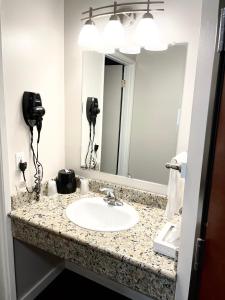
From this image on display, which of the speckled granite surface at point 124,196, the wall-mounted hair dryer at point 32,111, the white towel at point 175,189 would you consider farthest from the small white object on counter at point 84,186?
the white towel at point 175,189

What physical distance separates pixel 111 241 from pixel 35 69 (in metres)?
1.11

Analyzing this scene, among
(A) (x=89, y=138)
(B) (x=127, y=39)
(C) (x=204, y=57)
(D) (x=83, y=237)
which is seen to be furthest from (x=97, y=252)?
(B) (x=127, y=39)

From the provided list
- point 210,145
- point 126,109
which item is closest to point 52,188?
point 126,109

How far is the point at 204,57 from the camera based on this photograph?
2.31ft

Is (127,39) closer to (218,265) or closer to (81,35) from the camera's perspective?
(81,35)

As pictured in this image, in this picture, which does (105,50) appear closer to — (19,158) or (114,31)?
(114,31)

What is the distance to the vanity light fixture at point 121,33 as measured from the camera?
130cm

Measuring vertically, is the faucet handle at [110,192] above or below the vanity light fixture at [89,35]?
below

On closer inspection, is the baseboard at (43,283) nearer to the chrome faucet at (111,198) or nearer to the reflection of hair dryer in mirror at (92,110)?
the chrome faucet at (111,198)

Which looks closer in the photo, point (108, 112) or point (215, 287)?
point (215, 287)

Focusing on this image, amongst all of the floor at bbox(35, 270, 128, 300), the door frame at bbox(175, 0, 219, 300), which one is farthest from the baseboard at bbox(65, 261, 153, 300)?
the door frame at bbox(175, 0, 219, 300)

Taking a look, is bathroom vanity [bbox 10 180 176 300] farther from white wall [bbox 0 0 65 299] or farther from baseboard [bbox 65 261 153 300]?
baseboard [bbox 65 261 153 300]

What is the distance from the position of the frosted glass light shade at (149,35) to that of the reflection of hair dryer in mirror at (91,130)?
499 mm

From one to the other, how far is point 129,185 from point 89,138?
452mm
